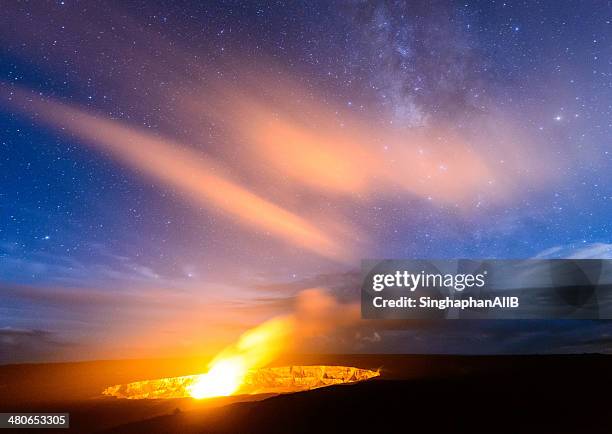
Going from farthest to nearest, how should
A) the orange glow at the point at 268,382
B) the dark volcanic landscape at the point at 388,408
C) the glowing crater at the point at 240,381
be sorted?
the orange glow at the point at 268,382 < the glowing crater at the point at 240,381 < the dark volcanic landscape at the point at 388,408

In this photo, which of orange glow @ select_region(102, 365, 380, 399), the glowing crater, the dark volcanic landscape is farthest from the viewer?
orange glow @ select_region(102, 365, 380, 399)

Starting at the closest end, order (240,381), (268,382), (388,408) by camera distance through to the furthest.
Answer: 1. (388,408)
2. (240,381)
3. (268,382)

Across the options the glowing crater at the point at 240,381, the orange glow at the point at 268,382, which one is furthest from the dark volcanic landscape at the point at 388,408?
the glowing crater at the point at 240,381

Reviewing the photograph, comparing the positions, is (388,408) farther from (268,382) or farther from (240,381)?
(268,382)

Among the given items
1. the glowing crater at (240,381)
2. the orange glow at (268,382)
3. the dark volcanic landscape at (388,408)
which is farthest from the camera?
the orange glow at (268,382)

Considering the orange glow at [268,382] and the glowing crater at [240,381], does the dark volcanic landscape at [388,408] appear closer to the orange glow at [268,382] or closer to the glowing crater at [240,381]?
the orange glow at [268,382]

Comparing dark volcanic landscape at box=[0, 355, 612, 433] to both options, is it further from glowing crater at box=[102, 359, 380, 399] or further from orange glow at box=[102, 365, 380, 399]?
glowing crater at box=[102, 359, 380, 399]

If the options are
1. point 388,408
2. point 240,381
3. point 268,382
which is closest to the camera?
point 388,408

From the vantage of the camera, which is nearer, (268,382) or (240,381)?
(240,381)

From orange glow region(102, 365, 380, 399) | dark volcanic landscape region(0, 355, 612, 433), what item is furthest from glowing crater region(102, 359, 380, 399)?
dark volcanic landscape region(0, 355, 612, 433)

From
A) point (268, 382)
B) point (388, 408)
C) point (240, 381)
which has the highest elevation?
point (388, 408)

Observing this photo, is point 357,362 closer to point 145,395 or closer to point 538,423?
point 145,395

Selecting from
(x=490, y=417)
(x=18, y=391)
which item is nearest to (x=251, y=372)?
(x=18, y=391)

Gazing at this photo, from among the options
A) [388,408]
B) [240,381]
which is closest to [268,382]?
[240,381]
